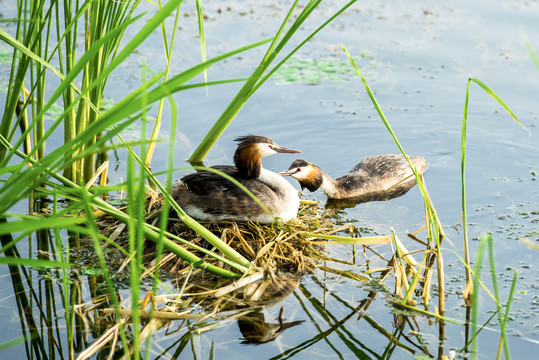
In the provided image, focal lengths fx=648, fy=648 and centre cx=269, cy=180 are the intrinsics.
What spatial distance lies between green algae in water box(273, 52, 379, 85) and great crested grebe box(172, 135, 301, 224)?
3175 mm

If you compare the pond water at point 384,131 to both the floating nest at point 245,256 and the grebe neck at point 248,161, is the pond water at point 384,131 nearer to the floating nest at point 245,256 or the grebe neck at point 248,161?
the floating nest at point 245,256

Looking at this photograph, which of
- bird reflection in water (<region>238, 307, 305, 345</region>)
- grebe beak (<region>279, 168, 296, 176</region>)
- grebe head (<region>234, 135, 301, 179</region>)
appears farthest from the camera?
grebe beak (<region>279, 168, 296, 176</region>)

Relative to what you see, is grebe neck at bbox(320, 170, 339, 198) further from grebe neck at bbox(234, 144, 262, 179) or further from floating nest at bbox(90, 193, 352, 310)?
grebe neck at bbox(234, 144, 262, 179)


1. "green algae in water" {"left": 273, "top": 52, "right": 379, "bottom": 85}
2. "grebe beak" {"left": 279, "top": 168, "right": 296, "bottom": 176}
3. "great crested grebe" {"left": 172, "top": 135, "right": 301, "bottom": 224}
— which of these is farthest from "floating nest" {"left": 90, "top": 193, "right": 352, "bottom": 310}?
"green algae in water" {"left": 273, "top": 52, "right": 379, "bottom": 85}

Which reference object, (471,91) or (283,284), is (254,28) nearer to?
(471,91)

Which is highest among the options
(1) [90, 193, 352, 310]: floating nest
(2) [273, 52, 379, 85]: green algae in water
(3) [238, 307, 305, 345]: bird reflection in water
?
(2) [273, 52, 379, 85]: green algae in water

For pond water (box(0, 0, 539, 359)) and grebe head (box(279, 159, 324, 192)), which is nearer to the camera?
pond water (box(0, 0, 539, 359))

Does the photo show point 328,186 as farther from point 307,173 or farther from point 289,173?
point 289,173

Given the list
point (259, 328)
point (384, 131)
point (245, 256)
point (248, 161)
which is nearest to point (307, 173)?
point (248, 161)

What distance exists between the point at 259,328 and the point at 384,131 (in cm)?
388

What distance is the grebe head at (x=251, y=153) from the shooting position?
471 centimetres

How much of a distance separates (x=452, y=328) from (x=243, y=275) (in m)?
1.24

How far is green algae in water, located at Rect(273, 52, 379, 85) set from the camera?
7.90 metres

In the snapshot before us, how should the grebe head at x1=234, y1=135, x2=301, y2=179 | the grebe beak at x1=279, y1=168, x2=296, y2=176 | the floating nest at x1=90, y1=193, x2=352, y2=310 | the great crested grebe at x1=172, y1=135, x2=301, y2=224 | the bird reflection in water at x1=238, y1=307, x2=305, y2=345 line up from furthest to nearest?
the grebe beak at x1=279, y1=168, x2=296, y2=176, the grebe head at x1=234, y1=135, x2=301, y2=179, the great crested grebe at x1=172, y1=135, x2=301, y2=224, the floating nest at x1=90, y1=193, x2=352, y2=310, the bird reflection in water at x1=238, y1=307, x2=305, y2=345
